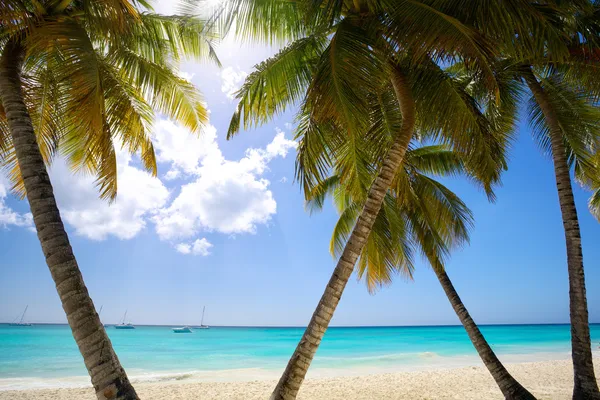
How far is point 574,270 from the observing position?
6.13 meters

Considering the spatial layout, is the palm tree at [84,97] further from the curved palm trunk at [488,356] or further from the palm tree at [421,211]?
the curved palm trunk at [488,356]

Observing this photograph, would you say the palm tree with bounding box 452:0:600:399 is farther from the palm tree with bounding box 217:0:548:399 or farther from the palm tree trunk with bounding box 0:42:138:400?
the palm tree trunk with bounding box 0:42:138:400

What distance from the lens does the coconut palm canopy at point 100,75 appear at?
4379 mm

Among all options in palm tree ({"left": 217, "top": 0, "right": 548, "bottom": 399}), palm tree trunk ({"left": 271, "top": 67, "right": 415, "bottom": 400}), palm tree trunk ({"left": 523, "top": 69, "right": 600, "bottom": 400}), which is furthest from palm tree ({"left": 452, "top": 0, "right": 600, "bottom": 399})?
palm tree trunk ({"left": 271, "top": 67, "right": 415, "bottom": 400})

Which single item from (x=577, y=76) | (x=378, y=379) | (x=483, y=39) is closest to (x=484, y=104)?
(x=577, y=76)

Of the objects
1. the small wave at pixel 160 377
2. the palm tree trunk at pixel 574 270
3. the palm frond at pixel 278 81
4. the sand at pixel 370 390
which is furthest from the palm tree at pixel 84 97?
the small wave at pixel 160 377

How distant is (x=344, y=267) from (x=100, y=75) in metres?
4.31

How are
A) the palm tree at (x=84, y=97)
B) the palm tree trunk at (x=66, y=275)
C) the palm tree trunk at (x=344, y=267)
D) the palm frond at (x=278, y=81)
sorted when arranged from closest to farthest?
the palm tree trunk at (x=66, y=275), the palm tree at (x=84, y=97), the palm tree trunk at (x=344, y=267), the palm frond at (x=278, y=81)

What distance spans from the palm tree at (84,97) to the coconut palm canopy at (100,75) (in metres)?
0.02

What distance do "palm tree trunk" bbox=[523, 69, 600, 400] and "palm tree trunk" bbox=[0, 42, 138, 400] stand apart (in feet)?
22.4

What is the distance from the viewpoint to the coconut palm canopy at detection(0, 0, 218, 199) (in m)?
4.38

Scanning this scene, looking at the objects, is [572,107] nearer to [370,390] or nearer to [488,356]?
[488,356]

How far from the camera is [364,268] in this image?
31.7ft

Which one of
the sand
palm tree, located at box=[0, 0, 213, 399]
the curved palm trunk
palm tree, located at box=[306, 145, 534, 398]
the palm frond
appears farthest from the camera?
the sand
